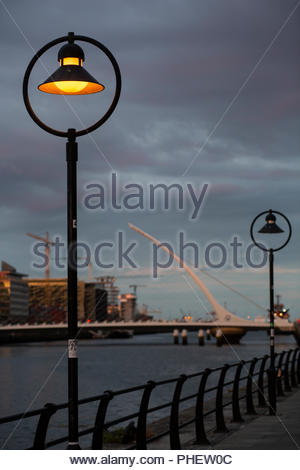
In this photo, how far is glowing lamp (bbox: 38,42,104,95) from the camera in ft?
30.8

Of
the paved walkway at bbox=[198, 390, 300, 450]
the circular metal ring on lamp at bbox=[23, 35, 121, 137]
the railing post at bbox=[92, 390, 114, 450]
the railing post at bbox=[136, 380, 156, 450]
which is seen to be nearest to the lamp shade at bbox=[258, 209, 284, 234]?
the paved walkway at bbox=[198, 390, 300, 450]

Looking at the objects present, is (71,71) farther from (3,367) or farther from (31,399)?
(3,367)

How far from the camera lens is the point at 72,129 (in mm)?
9320

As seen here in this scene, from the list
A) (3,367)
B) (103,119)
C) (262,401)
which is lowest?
(3,367)

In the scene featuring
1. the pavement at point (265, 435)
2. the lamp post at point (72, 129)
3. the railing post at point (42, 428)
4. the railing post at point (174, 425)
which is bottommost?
the pavement at point (265, 435)

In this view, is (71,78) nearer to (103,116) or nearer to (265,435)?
(103,116)

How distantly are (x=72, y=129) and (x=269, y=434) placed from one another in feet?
32.5

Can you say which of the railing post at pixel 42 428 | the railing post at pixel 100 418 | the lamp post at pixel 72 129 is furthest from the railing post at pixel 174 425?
the lamp post at pixel 72 129

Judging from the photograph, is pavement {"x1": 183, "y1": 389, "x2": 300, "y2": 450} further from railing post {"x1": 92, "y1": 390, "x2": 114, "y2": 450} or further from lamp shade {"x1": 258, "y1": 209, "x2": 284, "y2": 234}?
lamp shade {"x1": 258, "y1": 209, "x2": 284, "y2": 234}

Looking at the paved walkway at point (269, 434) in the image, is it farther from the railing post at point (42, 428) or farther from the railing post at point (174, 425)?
the railing post at point (42, 428)

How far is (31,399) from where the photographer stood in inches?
2516

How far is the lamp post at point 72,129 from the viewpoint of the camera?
887 centimetres
